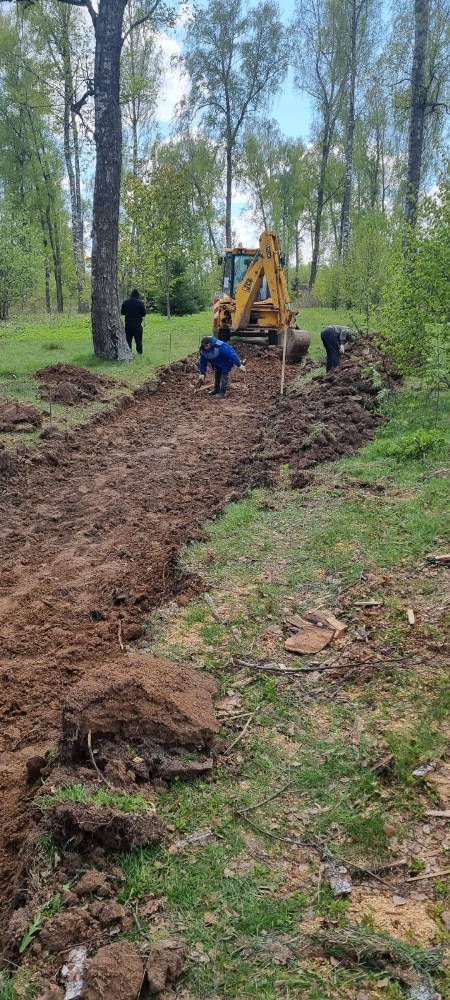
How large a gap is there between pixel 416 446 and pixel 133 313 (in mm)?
9552

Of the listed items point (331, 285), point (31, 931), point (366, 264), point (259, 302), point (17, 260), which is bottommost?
point (31, 931)

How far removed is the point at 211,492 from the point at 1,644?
320 centimetres

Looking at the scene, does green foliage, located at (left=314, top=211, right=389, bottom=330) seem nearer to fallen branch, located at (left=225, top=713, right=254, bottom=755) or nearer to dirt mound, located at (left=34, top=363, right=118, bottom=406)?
dirt mound, located at (left=34, top=363, right=118, bottom=406)

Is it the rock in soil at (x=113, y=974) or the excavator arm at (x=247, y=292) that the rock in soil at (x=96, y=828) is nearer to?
the rock in soil at (x=113, y=974)

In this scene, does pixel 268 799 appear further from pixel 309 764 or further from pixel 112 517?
pixel 112 517

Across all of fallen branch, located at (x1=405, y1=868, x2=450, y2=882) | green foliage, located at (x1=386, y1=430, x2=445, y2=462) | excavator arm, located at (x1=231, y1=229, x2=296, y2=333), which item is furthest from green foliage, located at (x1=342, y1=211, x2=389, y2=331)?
fallen branch, located at (x1=405, y1=868, x2=450, y2=882)

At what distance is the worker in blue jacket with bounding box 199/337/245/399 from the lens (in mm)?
11781

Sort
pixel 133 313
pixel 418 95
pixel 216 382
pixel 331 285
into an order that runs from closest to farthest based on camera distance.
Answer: pixel 216 382 → pixel 133 313 → pixel 418 95 → pixel 331 285

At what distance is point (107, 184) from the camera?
13.6 meters

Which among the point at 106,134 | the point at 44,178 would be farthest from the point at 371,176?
the point at 106,134

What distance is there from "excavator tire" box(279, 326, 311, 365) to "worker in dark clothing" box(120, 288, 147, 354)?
3.55 meters

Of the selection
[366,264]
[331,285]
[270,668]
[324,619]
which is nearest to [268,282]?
[366,264]

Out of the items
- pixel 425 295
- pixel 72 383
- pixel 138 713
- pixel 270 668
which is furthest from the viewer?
pixel 72 383

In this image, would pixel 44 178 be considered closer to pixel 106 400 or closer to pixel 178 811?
pixel 106 400
